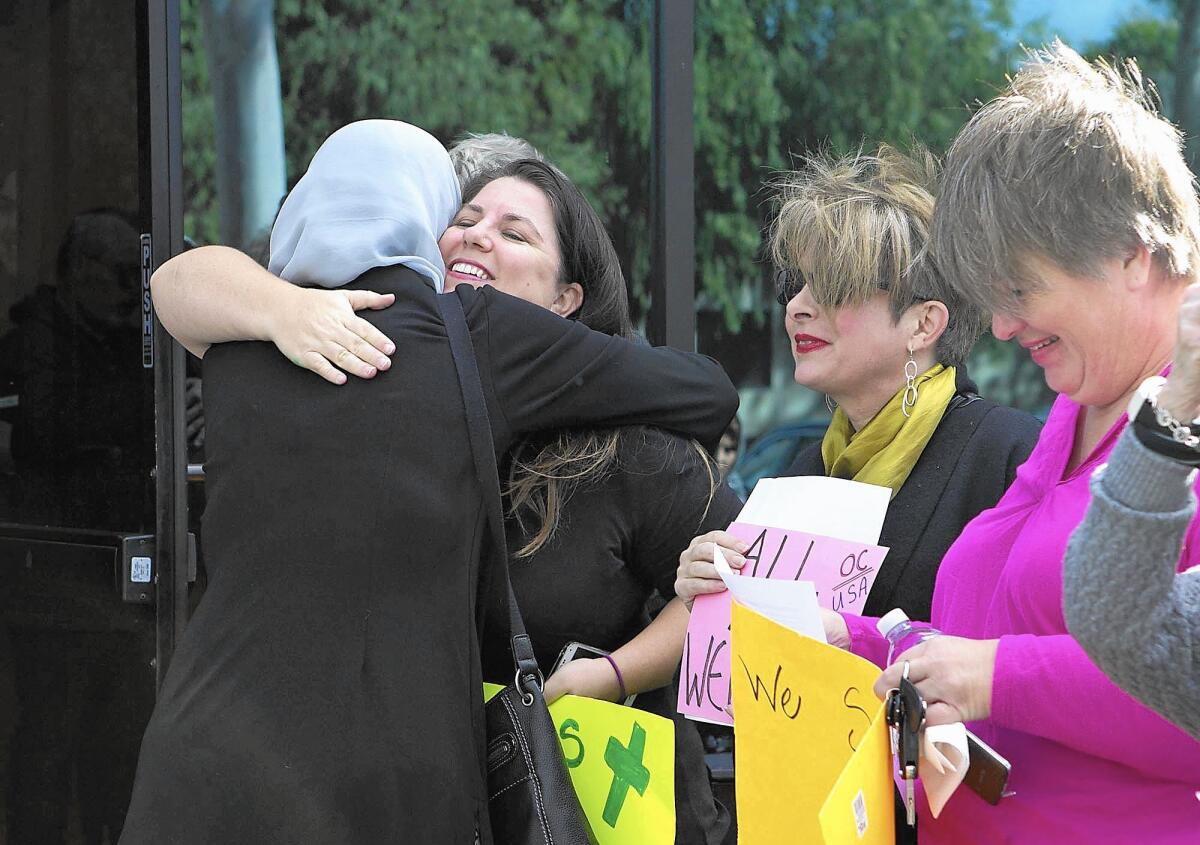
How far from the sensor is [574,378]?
168 centimetres

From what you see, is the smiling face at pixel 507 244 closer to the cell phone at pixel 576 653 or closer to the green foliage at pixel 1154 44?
the cell phone at pixel 576 653

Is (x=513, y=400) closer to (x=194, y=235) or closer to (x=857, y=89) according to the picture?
(x=194, y=235)

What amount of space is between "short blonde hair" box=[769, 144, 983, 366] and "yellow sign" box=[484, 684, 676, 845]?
785 mm

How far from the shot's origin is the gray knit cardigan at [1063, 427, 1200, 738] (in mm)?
1028

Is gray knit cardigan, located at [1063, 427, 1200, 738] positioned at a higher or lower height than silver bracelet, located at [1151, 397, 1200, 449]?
lower

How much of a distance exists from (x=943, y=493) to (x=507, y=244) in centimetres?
76

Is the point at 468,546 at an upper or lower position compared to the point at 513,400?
lower

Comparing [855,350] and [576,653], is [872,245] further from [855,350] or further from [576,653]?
[576,653]

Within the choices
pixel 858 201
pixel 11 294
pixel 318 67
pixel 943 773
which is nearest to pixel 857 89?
pixel 318 67

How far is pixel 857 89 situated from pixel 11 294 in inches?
90.8

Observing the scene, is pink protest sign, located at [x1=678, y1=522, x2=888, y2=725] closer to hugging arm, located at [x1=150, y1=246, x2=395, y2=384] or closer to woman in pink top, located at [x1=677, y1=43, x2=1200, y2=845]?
woman in pink top, located at [x1=677, y1=43, x2=1200, y2=845]

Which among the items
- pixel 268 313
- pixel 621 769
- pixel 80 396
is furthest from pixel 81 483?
pixel 621 769

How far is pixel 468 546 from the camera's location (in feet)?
5.20

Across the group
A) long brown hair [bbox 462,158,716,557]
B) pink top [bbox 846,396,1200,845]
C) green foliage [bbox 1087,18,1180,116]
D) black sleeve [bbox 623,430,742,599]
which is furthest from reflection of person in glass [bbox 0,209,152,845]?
green foliage [bbox 1087,18,1180,116]
